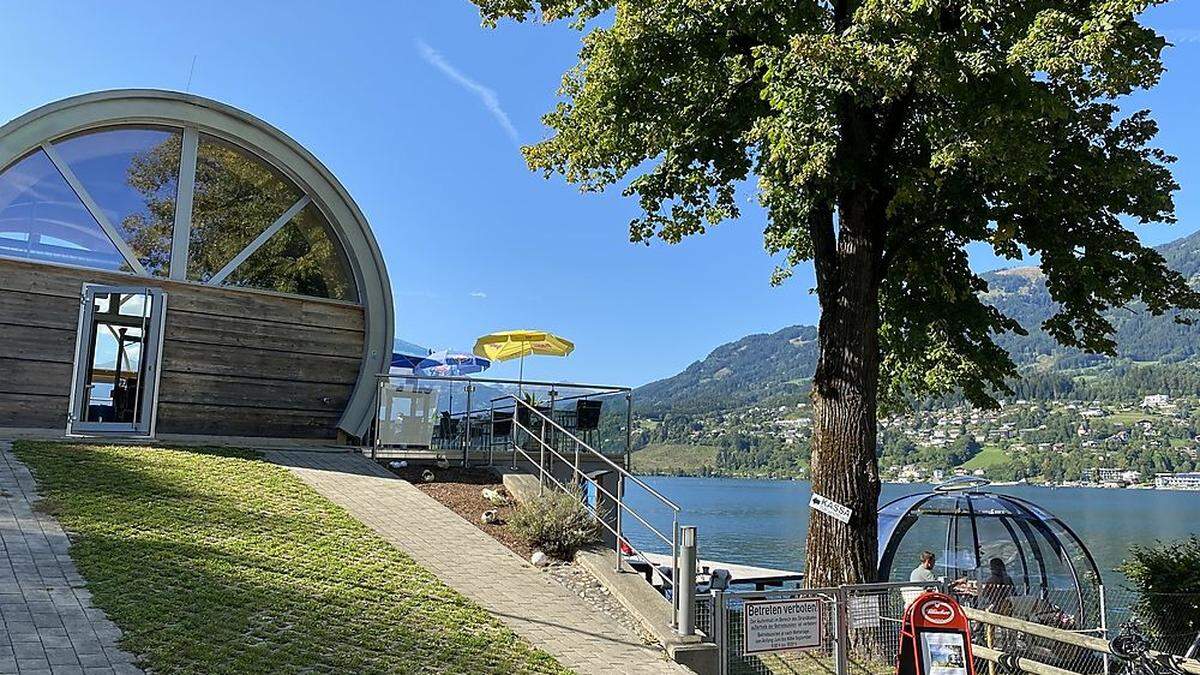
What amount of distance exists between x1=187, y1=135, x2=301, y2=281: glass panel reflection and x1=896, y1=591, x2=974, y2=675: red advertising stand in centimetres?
1262

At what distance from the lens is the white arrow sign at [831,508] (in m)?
9.66

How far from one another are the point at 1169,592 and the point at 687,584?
7272mm

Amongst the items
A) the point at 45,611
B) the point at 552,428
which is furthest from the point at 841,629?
the point at 552,428

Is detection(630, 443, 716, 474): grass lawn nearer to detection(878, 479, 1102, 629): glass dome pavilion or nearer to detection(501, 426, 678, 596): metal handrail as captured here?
detection(501, 426, 678, 596): metal handrail

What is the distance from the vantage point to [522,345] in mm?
18500

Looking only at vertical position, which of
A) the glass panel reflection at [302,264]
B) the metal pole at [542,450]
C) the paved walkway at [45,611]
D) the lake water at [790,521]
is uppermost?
the glass panel reflection at [302,264]

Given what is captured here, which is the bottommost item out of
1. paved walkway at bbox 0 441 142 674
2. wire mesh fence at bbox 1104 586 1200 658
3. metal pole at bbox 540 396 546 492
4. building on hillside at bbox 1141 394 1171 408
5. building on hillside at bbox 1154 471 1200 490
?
building on hillside at bbox 1154 471 1200 490

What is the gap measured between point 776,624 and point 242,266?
37.5ft

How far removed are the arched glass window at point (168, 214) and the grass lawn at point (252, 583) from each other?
4053mm

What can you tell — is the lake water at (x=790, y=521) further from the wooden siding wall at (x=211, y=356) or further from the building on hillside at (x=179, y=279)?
the building on hillside at (x=179, y=279)

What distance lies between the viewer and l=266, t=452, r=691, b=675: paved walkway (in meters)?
7.27

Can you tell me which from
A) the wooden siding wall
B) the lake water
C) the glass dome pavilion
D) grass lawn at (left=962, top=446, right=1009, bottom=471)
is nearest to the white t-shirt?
the glass dome pavilion

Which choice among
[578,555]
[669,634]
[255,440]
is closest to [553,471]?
[578,555]

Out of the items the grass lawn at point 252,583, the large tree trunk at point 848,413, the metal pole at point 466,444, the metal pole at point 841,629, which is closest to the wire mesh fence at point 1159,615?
the large tree trunk at point 848,413
